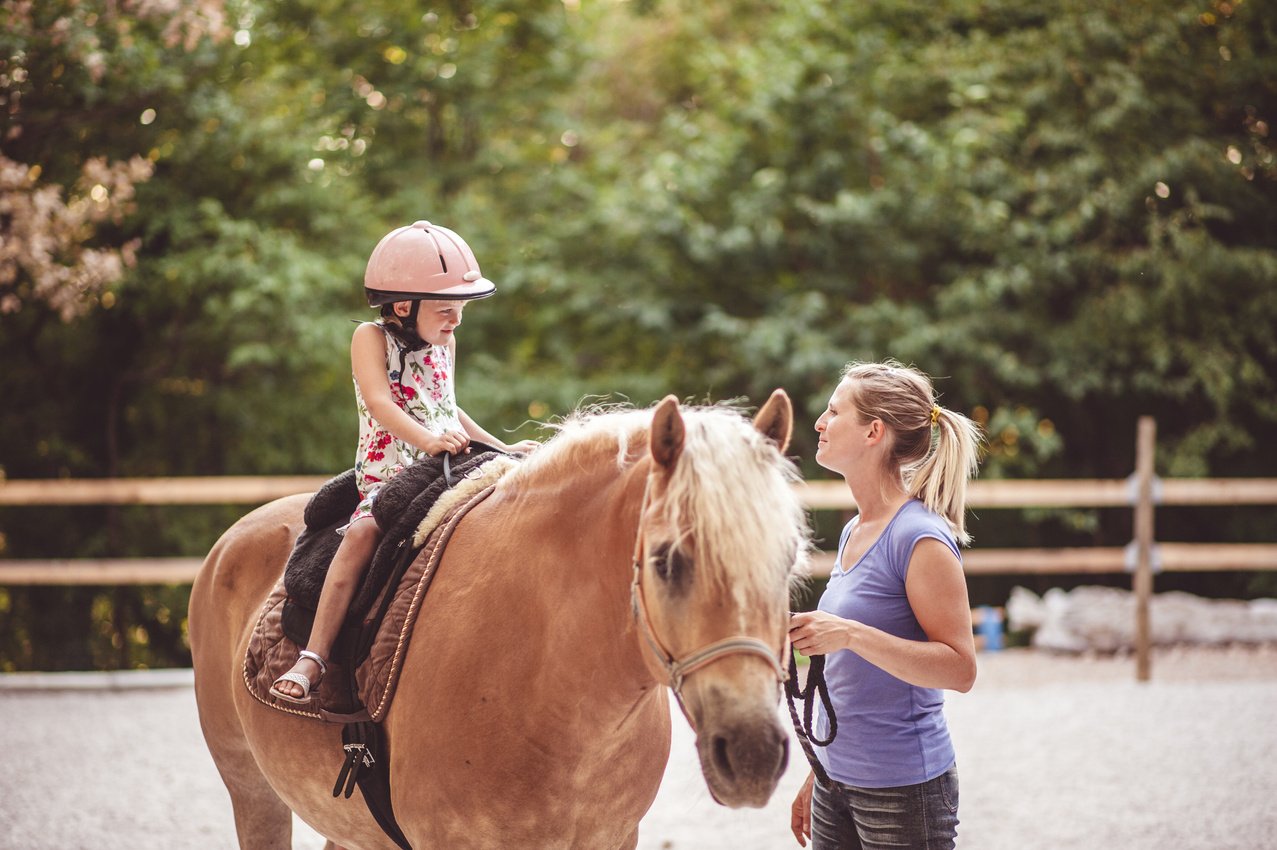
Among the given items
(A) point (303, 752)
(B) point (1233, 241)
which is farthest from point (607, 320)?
(A) point (303, 752)

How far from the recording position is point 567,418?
6.59 ft

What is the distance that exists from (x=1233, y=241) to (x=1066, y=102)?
227 centimetres

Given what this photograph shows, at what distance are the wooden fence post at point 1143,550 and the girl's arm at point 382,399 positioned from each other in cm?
690

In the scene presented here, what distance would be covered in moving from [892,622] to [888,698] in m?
0.17

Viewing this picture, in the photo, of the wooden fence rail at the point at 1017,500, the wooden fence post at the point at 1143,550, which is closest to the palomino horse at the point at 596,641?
the wooden fence rail at the point at 1017,500

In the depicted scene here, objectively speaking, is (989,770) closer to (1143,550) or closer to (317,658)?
(1143,550)

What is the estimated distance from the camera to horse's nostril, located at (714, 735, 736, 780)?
1.45 meters

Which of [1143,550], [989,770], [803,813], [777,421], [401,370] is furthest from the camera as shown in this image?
[1143,550]

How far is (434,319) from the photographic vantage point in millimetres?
2375

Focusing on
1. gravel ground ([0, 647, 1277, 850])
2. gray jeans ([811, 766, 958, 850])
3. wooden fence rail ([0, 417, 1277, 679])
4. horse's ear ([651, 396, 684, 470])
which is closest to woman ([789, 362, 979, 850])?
gray jeans ([811, 766, 958, 850])

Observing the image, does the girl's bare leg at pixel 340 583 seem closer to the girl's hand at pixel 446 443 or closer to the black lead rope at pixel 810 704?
the girl's hand at pixel 446 443

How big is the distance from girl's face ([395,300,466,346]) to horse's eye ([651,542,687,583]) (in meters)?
1.06

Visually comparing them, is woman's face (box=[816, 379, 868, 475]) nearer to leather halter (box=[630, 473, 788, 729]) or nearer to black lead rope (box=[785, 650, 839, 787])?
black lead rope (box=[785, 650, 839, 787])

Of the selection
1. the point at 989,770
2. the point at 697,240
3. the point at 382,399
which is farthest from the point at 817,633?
the point at 697,240
